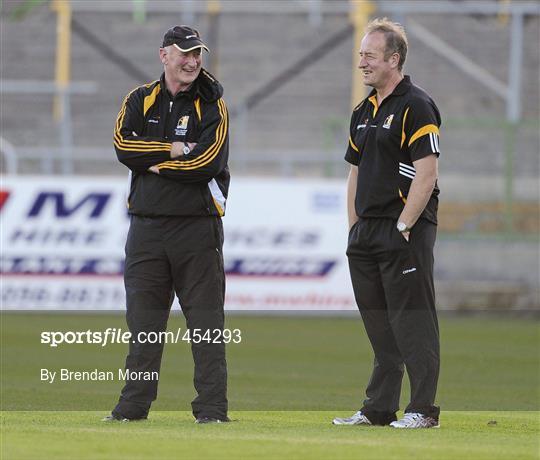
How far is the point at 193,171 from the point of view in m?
7.10

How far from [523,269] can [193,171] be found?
12813 mm

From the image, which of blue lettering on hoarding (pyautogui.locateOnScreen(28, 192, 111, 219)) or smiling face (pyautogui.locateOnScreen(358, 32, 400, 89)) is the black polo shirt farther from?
blue lettering on hoarding (pyautogui.locateOnScreen(28, 192, 111, 219))

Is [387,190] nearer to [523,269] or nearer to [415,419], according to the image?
[415,419]

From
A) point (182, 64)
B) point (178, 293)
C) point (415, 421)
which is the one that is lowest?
point (415, 421)

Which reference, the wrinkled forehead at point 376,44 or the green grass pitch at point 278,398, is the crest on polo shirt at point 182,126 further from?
the green grass pitch at point 278,398

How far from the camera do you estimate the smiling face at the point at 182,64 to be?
7.14 meters

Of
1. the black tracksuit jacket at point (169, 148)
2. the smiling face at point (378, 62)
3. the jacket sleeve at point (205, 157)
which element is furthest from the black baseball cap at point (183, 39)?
the smiling face at point (378, 62)

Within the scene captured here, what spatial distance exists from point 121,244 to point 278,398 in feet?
26.2

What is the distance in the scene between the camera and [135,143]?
717cm

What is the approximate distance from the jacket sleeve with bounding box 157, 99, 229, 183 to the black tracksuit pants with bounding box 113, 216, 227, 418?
0.26 meters

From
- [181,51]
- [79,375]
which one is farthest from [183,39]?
[79,375]

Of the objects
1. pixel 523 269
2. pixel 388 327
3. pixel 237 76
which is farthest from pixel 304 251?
pixel 388 327

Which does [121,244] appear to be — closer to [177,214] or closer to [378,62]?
[177,214]

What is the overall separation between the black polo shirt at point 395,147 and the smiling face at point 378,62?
0.09 m
